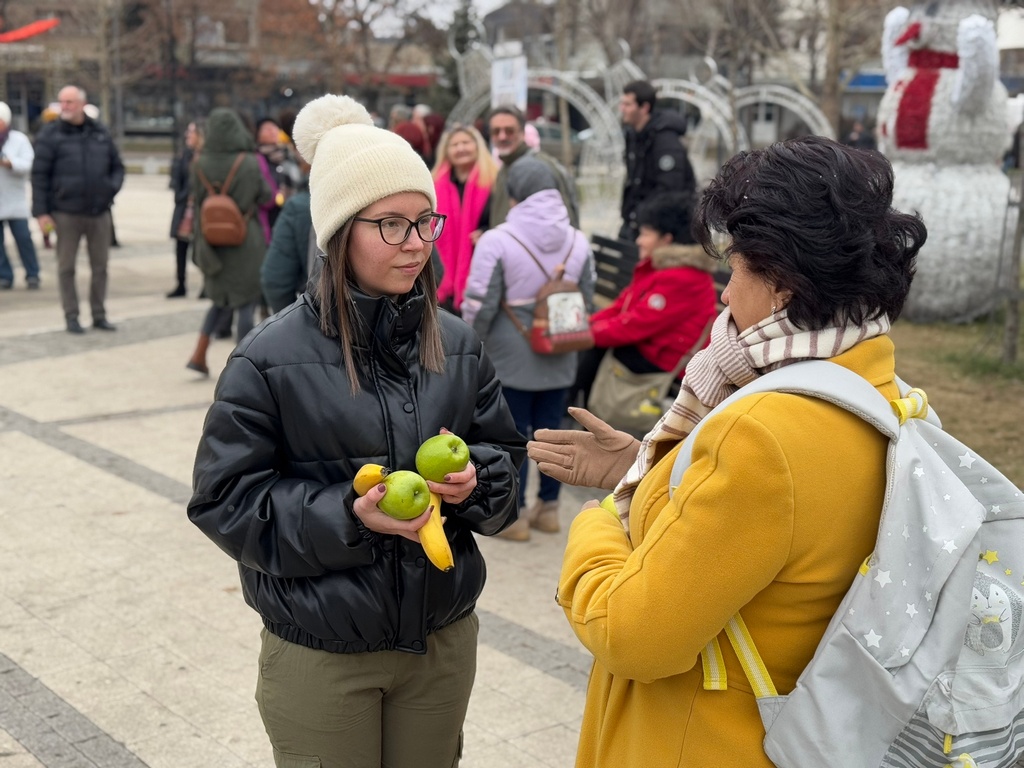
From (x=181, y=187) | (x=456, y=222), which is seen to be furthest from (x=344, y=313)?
(x=181, y=187)

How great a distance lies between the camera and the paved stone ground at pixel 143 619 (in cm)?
368

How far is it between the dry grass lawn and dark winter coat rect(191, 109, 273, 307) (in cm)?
509

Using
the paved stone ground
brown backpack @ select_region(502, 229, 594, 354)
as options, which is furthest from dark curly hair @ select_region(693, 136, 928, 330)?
brown backpack @ select_region(502, 229, 594, 354)

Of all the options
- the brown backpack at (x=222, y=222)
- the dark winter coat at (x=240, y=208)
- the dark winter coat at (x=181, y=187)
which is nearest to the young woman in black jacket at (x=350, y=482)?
the brown backpack at (x=222, y=222)

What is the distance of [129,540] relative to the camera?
536 centimetres

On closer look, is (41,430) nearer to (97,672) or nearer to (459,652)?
(97,672)

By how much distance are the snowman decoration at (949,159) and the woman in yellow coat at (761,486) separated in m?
9.85

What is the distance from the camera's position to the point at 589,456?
2334mm

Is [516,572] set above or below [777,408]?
below

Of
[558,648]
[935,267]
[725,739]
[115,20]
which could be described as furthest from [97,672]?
[115,20]

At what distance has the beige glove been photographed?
232 centimetres

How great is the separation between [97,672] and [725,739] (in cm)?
293

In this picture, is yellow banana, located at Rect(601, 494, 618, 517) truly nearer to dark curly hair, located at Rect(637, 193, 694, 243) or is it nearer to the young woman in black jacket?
the young woman in black jacket

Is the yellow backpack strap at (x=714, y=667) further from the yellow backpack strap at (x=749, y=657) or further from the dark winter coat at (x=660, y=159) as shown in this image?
the dark winter coat at (x=660, y=159)
